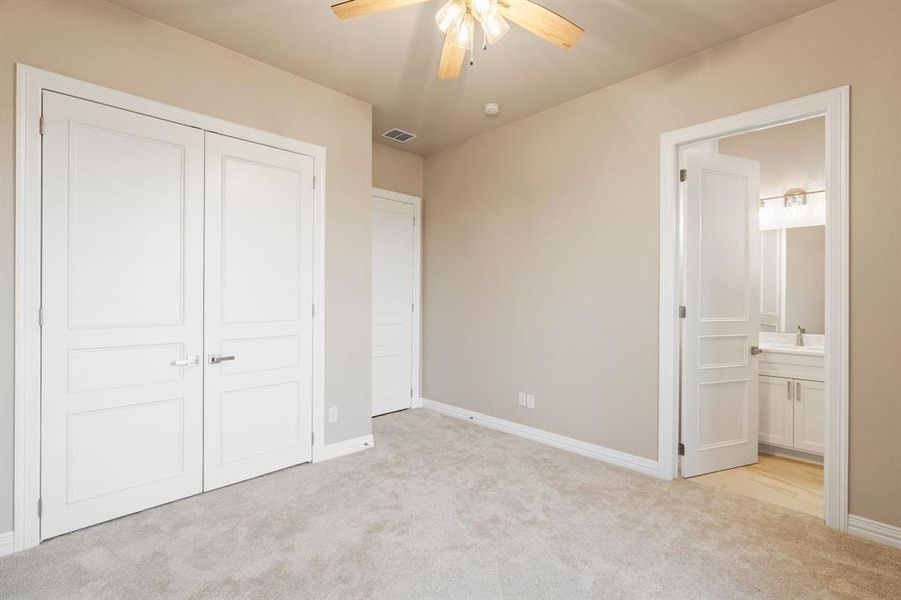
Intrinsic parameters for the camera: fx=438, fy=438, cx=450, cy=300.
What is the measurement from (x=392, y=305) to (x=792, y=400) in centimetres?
369

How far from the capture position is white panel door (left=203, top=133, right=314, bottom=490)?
2822 millimetres

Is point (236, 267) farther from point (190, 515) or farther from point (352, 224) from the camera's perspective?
point (190, 515)

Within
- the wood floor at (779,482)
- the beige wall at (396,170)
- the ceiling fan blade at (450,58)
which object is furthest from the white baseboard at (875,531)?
the beige wall at (396,170)

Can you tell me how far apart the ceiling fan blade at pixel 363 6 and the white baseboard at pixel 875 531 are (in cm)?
336

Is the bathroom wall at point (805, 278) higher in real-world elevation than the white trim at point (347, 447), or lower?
higher

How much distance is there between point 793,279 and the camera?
3.96 metres

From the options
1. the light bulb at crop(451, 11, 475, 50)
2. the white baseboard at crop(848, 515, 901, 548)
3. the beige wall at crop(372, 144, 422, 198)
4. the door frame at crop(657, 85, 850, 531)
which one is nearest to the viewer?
the light bulb at crop(451, 11, 475, 50)

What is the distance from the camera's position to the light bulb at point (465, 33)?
1949 mm

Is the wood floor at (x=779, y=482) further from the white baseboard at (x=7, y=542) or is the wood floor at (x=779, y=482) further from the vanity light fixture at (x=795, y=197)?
the white baseboard at (x=7, y=542)

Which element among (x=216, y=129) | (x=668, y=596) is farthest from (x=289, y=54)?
(x=668, y=596)

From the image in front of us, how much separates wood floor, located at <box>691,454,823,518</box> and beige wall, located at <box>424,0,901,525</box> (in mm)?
452

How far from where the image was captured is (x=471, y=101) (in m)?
3.59

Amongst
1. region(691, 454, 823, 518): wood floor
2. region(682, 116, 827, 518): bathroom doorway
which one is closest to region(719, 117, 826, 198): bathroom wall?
region(682, 116, 827, 518): bathroom doorway

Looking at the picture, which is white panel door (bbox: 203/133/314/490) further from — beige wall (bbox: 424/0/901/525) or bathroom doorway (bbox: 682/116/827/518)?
bathroom doorway (bbox: 682/116/827/518)
